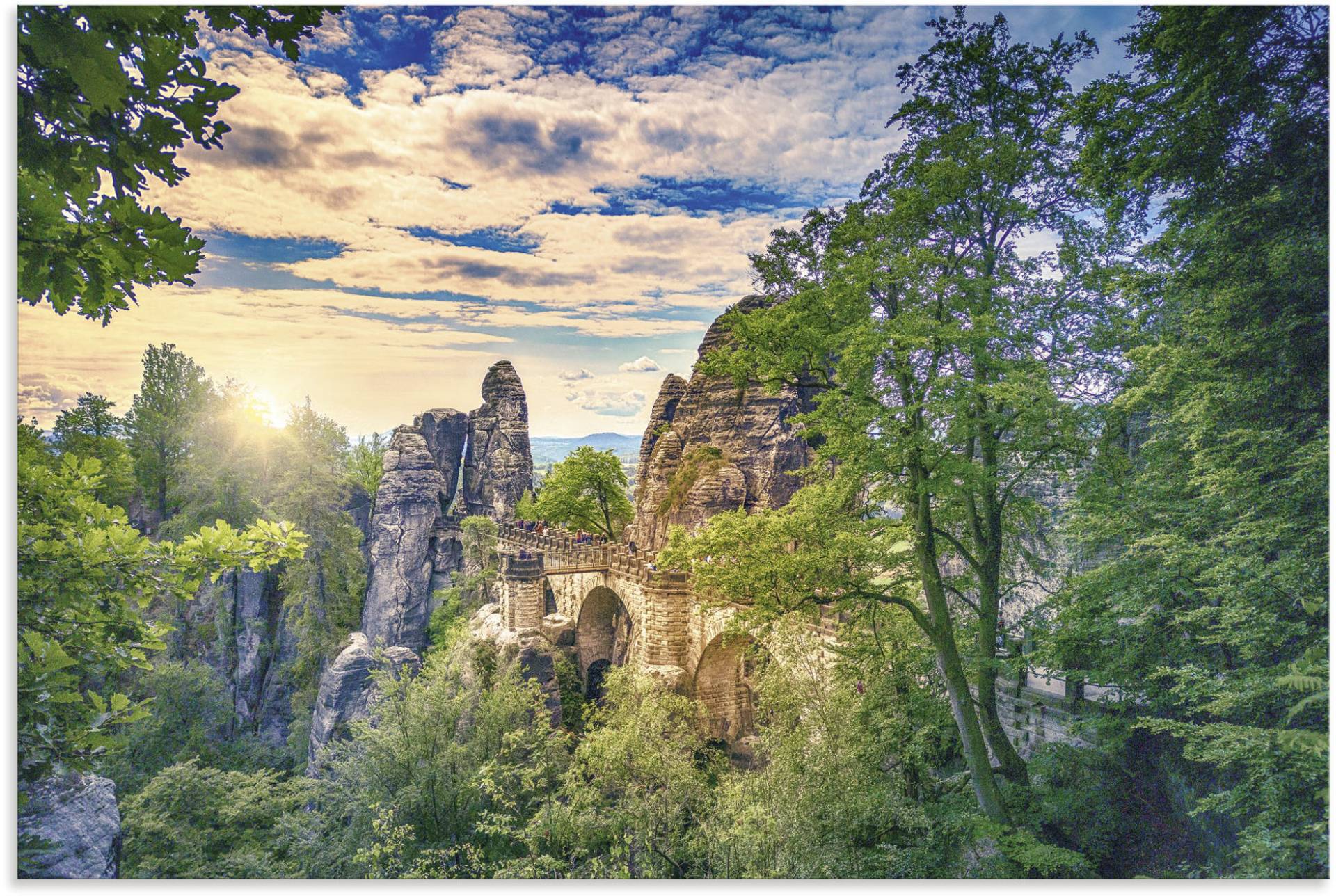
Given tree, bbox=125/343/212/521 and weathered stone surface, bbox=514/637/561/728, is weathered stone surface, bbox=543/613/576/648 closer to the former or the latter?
weathered stone surface, bbox=514/637/561/728

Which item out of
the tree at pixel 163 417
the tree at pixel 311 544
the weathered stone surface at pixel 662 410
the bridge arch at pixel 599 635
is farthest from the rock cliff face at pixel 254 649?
the weathered stone surface at pixel 662 410

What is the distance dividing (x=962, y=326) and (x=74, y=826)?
9.84 metres

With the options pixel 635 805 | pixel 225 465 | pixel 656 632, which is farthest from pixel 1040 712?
pixel 225 465

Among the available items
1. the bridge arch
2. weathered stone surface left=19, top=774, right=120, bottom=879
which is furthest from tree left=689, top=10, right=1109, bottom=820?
the bridge arch

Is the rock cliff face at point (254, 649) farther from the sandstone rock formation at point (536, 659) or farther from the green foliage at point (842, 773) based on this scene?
the green foliage at point (842, 773)

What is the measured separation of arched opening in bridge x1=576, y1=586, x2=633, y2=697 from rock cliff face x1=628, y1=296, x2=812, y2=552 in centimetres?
245

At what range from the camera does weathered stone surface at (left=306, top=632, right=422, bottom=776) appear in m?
15.1

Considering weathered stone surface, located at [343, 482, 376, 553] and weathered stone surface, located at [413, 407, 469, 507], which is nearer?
weathered stone surface, located at [343, 482, 376, 553]

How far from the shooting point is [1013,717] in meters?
9.87

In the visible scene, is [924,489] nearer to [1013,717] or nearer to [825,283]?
[825,283]

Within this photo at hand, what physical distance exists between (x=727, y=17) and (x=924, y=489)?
17.3 ft

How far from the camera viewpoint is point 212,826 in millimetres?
11625

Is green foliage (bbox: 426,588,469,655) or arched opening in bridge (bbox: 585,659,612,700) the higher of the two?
green foliage (bbox: 426,588,469,655)

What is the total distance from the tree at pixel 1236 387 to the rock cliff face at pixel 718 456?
12995 millimetres
